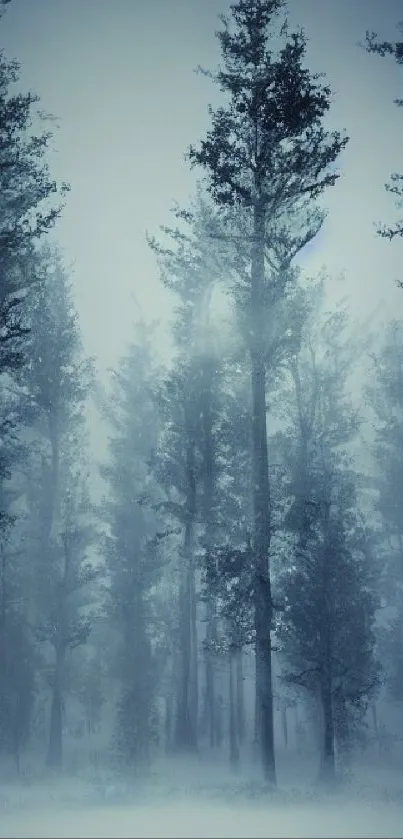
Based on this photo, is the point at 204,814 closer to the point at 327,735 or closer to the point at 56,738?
the point at 327,735

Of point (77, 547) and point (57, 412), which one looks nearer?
point (57, 412)

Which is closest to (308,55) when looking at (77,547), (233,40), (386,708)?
(233,40)

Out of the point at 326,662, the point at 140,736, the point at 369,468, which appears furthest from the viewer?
the point at 369,468

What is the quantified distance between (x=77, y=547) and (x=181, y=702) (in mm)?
7996

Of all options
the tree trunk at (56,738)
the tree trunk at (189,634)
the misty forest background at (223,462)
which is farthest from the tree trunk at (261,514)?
the tree trunk at (56,738)

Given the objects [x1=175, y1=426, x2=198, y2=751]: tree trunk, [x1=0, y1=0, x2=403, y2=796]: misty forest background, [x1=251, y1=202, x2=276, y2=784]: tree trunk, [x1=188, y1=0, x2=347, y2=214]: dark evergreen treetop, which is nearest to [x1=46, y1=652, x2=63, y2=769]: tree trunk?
[x1=0, y1=0, x2=403, y2=796]: misty forest background

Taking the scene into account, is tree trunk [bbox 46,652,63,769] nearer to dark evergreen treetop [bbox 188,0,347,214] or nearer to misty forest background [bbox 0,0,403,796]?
misty forest background [bbox 0,0,403,796]

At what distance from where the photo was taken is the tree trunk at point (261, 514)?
1075 cm

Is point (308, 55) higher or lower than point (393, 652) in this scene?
higher

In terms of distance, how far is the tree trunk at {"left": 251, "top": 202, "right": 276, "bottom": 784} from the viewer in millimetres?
10750

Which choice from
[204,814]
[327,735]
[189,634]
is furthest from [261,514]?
[189,634]

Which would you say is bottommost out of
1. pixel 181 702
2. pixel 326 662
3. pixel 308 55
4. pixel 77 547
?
pixel 181 702

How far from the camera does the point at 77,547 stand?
Result: 25.4 metres

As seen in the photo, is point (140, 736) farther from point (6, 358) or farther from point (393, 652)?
point (6, 358)
